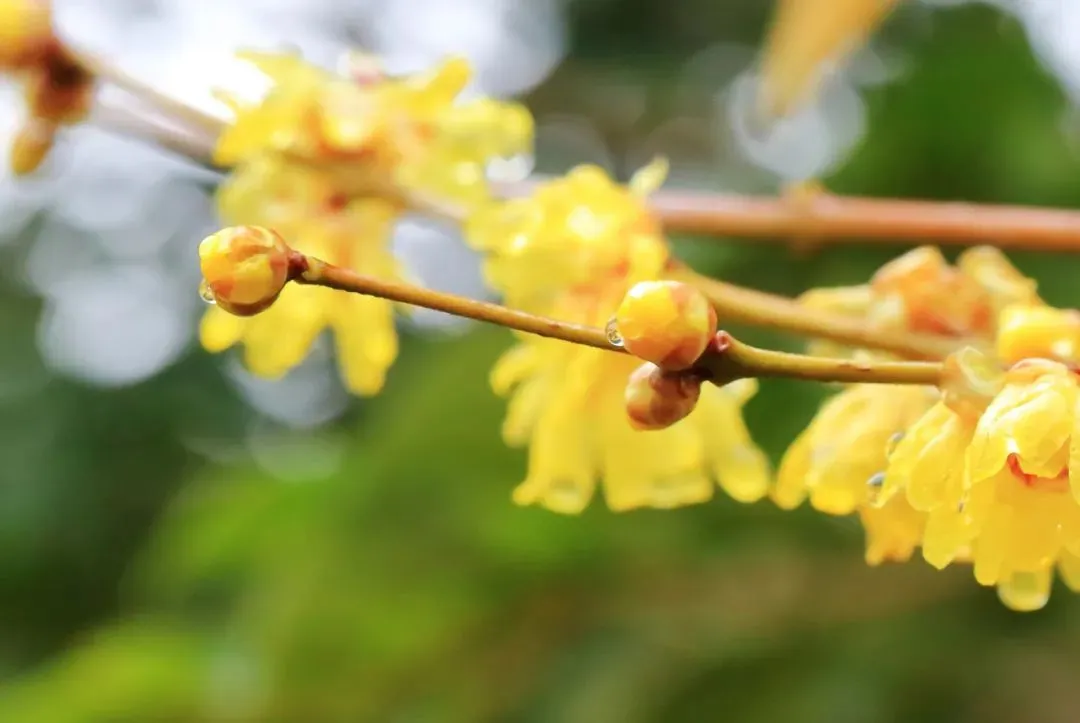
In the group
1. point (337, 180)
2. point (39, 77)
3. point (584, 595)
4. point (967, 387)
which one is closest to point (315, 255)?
point (337, 180)

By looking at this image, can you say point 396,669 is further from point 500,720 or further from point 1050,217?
point 1050,217

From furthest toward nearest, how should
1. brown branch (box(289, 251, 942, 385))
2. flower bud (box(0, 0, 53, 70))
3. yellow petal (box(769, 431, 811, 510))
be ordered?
flower bud (box(0, 0, 53, 70)), yellow petal (box(769, 431, 811, 510)), brown branch (box(289, 251, 942, 385))

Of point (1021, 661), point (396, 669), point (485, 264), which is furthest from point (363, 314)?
point (1021, 661)

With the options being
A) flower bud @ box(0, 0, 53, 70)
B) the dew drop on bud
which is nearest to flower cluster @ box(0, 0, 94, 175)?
flower bud @ box(0, 0, 53, 70)

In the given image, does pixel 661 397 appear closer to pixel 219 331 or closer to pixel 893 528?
pixel 893 528

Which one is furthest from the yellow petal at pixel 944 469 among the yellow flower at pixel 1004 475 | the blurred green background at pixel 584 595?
the blurred green background at pixel 584 595

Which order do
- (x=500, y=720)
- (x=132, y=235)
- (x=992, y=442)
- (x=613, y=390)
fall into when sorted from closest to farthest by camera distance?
(x=992, y=442), (x=613, y=390), (x=500, y=720), (x=132, y=235)

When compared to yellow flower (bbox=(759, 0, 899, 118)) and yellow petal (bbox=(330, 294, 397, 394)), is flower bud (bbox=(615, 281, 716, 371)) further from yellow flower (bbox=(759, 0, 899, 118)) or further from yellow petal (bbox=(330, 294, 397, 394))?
yellow flower (bbox=(759, 0, 899, 118))
